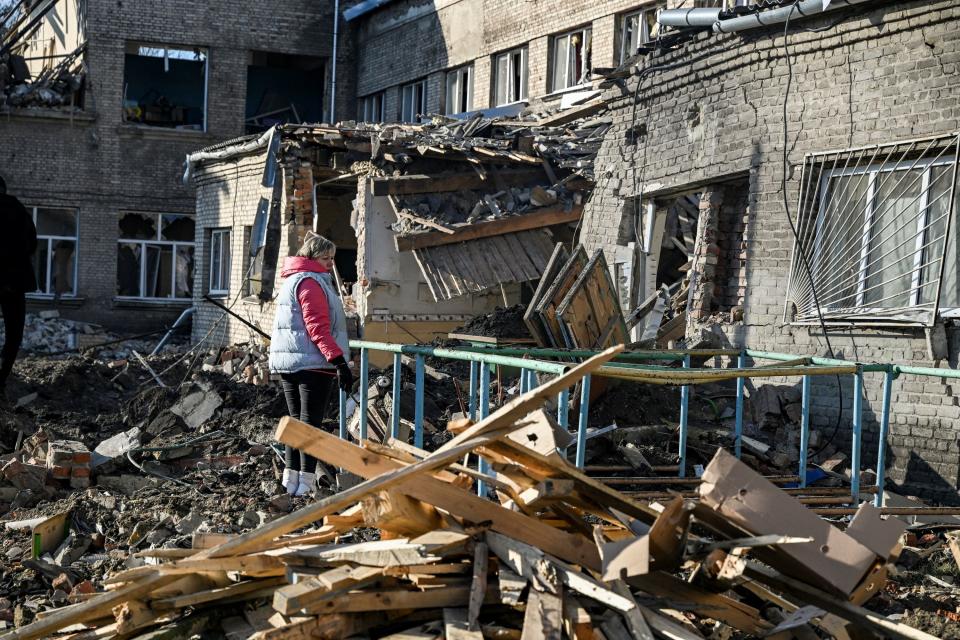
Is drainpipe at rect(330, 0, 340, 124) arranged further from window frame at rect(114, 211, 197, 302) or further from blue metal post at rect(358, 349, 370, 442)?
blue metal post at rect(358, 349, 370, 442)

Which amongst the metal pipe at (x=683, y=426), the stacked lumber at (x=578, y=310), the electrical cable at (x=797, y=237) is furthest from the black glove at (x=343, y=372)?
the electrical cable at (x=797, y=237)

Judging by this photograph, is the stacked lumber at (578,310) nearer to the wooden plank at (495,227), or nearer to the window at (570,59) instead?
the wooden plank at (495,227)

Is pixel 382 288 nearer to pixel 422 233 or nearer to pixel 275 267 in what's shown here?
pixel 422 233

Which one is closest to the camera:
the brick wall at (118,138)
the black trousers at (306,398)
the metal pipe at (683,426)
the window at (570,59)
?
the metal pipe at (683,426)

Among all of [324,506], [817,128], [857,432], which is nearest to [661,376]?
[857,432]

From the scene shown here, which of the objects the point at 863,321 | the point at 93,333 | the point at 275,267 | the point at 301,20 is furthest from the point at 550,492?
the point at 301,20

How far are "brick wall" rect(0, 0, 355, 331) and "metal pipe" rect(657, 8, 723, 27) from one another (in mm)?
16014

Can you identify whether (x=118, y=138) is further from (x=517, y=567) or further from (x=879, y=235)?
(x=517, y=567)

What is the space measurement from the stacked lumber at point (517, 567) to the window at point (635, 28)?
1445cm

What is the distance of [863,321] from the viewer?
8250 millimetres

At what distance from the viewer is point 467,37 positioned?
70.9ft

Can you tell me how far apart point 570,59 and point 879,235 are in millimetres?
Answer: 11837

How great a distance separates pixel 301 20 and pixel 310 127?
36.5 feet

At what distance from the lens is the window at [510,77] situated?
20.5 m
